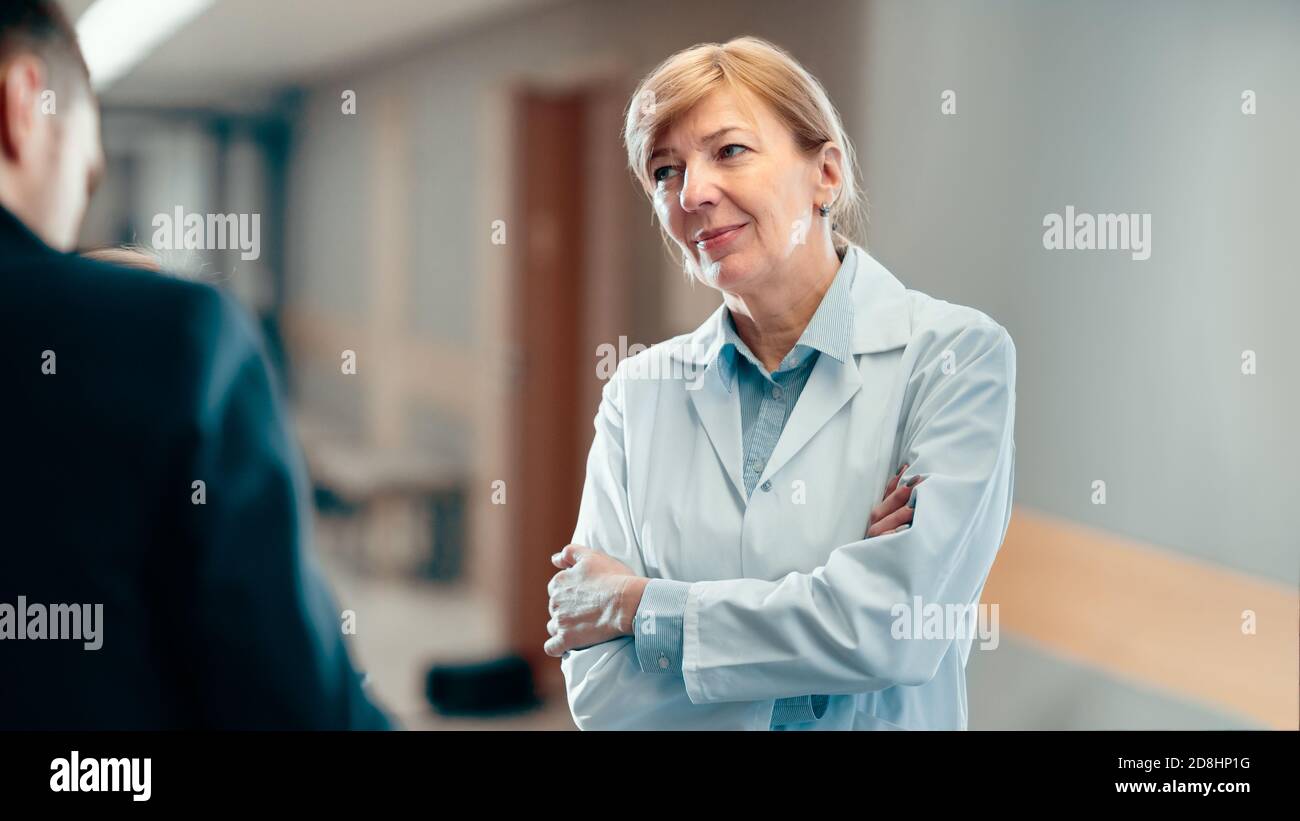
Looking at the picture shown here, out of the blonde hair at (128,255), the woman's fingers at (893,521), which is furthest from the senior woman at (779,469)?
the blonde hair at (128,255)

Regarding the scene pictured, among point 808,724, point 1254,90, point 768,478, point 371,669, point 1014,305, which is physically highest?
point 1254,90

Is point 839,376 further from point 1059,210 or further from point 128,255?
point 128,255

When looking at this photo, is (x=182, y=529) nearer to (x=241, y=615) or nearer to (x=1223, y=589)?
(x=241, y=615)

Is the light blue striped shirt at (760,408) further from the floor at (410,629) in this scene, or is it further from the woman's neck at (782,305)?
the floor at (410,629)

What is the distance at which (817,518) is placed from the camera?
1341mm

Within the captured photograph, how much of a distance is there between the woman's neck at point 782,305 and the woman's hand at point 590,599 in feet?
1.02

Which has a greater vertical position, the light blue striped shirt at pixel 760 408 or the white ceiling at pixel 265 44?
the white ceiling at pixel 265 44

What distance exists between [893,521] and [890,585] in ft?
0.23

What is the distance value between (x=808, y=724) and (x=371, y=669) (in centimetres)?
214

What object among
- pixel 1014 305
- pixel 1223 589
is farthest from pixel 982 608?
pixel 1014 305

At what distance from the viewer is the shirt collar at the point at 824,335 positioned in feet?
4.47

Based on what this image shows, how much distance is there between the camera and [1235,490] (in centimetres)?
192

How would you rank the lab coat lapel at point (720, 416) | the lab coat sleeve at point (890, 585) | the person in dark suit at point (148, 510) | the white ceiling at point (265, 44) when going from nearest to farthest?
1. the person in dark suit at point (148, 510)
2. the lab coat sleeve at point (890, 585)
3. the lab coat lapel at point (720, 416)
4. the white ceiling at point (265, 44)

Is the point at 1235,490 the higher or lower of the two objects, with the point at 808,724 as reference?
higher
